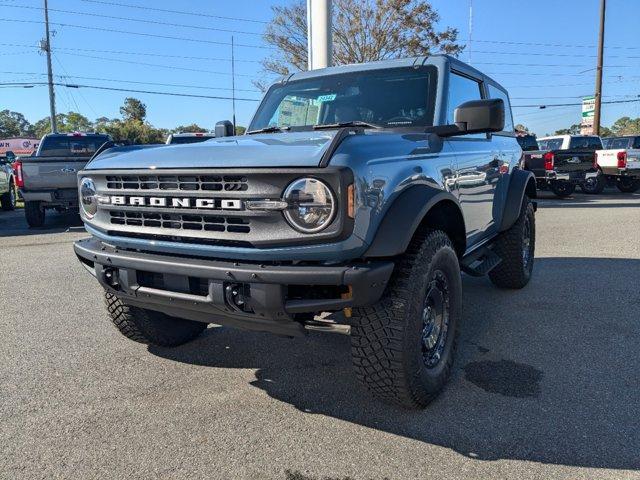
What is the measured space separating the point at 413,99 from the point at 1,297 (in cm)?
453

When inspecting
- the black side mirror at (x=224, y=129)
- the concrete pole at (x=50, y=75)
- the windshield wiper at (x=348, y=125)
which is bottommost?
the windshield wiper at (x=348, y=125)

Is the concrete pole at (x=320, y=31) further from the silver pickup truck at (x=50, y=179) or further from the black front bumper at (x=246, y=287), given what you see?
the black front bumper at (x=246, y=287)

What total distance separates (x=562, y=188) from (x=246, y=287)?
55.2 feet

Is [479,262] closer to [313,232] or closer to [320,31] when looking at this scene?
[313,232]

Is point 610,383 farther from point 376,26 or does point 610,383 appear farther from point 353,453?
point 376,26

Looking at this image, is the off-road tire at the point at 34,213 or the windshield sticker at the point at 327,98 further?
the off-road tire at the point at 34,213

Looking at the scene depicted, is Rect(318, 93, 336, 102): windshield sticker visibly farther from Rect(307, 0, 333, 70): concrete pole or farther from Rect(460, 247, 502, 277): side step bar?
Rect(307, 0, 333, 70): concrete pole

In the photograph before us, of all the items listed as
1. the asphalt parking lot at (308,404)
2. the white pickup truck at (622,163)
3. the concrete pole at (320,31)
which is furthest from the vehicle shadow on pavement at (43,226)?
the white pickup truck at (622,163)

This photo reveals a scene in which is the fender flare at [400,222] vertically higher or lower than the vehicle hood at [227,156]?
lower

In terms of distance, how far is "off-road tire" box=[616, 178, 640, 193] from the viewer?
59.7ft

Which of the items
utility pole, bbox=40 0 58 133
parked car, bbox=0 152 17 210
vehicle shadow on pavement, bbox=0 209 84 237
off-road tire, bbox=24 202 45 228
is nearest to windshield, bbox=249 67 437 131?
vehicle shadow on pavement, bbox=0 209 84 237

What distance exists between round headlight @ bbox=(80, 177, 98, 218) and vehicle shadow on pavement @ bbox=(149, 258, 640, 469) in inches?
46.0

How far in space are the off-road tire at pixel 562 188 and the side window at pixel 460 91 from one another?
13.6m

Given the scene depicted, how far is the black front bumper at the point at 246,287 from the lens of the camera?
228cm
